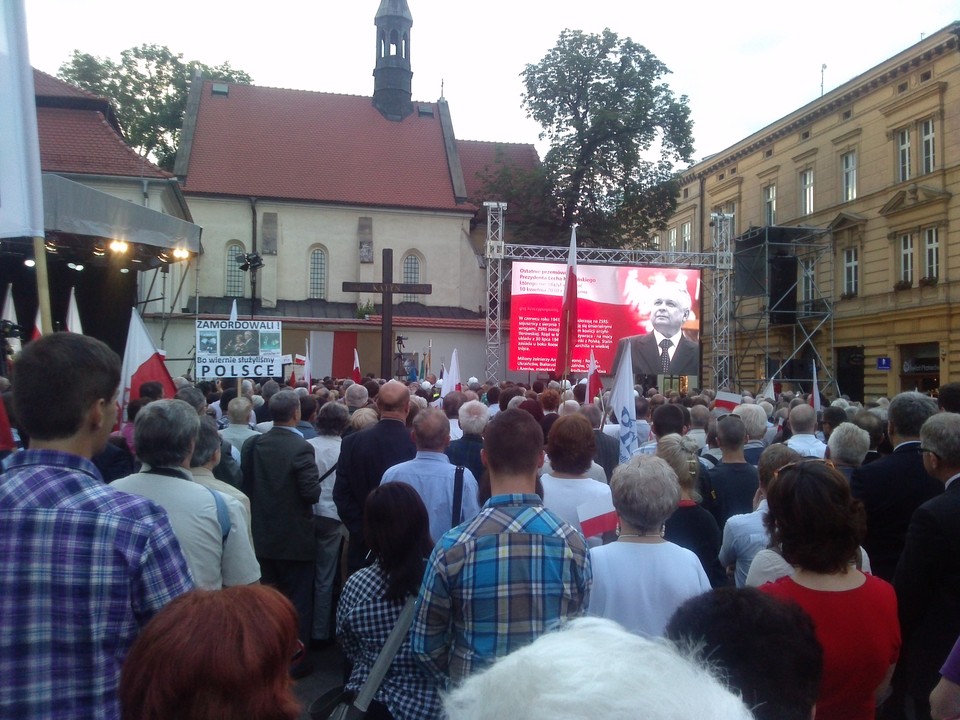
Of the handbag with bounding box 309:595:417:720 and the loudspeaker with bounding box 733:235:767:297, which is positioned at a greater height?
the loudspeaker with bounding box 733:235:767:297

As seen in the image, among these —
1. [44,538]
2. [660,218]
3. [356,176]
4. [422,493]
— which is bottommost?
[422,493]

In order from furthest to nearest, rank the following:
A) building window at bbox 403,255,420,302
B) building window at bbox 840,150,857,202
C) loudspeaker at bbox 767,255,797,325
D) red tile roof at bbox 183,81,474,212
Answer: building window at bbox 403,255,420,302, red tile roof at bbox 183,81,474,212, loudspeaker at bbox 767,255,797,325, building window at bbox 840,150,857,202

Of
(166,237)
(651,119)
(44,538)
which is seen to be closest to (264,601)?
(44,538)

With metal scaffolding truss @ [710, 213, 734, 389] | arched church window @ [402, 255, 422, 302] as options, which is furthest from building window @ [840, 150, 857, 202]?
arched church window @ [402, 255, 422, 302]

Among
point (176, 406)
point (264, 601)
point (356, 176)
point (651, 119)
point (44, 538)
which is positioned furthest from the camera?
point (356, 176)

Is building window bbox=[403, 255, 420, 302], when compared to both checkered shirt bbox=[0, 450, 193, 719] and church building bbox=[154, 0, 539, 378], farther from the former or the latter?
checkered shirt bbox=[0, 450, 193, 719]

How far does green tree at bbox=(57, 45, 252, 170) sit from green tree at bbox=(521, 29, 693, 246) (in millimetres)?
18421

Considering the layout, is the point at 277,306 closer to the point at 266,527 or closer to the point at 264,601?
the point at 266,527

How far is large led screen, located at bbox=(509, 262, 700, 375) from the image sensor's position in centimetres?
2428

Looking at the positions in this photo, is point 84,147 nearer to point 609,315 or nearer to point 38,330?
point 609,315

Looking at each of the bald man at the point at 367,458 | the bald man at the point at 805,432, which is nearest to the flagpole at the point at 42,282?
the bald man at the point at 367,458

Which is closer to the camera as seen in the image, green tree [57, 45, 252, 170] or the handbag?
the handbag

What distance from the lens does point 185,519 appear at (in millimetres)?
3232

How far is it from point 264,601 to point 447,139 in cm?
4228
